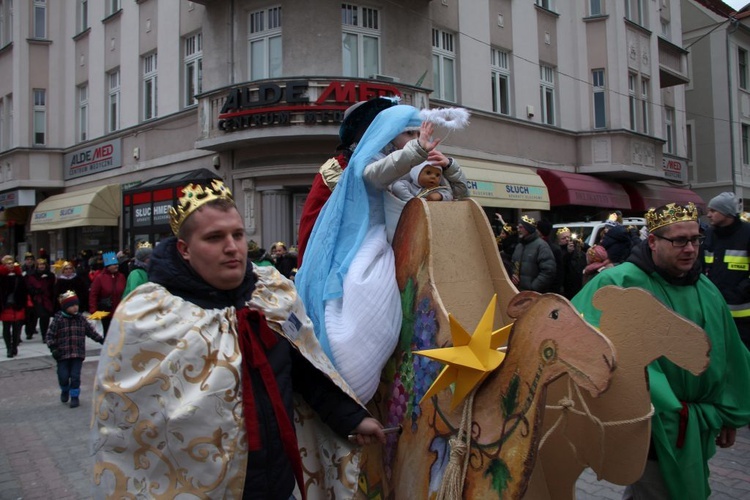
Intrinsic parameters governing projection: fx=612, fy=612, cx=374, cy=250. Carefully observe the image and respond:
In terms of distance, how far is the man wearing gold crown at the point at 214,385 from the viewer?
75.3 inches

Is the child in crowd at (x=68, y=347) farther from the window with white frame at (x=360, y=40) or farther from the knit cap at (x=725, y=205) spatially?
the window with white frame at (x=360, y=40)

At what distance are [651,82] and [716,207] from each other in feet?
60.7

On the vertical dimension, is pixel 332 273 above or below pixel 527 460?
above

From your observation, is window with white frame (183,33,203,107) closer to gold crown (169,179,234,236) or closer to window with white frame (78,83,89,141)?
window with white frame (78,83,89,141)

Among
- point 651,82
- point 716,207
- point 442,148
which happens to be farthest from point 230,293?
point 651,82

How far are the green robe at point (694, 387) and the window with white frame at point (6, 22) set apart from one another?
2599 cm

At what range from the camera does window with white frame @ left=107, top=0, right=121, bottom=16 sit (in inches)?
777

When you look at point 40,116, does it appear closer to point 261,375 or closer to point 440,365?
point 261,375

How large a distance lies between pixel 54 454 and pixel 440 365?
4.67 meters

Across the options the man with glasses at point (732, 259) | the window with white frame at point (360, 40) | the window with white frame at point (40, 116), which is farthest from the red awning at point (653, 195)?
the window with white frame at point (40, 116)

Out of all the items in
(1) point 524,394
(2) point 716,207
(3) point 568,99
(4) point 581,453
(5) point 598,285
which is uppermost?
(3) point 568,99

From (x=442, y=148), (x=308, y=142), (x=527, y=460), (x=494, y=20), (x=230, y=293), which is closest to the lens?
(x=527, y=460)

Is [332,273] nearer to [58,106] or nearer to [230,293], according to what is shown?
[230,293]

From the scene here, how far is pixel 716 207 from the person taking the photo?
18.4 feet
